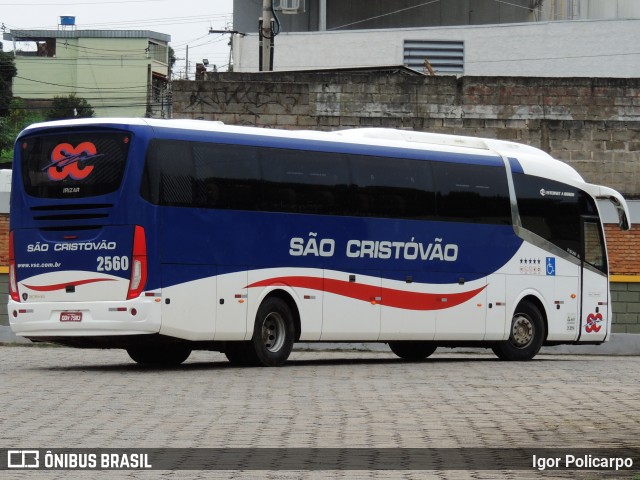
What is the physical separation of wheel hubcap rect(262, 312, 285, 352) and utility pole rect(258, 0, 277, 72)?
2232 centimetres

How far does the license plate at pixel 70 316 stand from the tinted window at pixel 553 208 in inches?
336

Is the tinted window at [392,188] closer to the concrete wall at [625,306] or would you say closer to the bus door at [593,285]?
the bus door at [593,285]

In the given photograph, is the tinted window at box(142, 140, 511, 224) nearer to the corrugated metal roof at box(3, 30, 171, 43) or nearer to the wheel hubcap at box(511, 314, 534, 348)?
the wheel hubcap at box(511, 314, 534, 348)

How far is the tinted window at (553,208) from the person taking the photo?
84.8 ft

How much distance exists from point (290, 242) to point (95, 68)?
93.9 metres

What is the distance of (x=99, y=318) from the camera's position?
2027 cm

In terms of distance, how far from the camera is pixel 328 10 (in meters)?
54.6

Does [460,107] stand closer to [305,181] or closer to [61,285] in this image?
[305,181]

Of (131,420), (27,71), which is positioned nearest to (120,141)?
(131,420)

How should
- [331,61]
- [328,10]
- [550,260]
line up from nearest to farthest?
[550,260] < [331,61] < [328,10]

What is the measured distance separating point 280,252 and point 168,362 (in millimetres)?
2676

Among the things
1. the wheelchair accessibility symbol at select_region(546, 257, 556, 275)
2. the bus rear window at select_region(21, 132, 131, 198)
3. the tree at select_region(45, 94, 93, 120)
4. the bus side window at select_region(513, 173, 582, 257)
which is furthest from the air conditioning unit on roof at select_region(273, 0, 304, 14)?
the tree at select_region(45, 94, 93, 120)

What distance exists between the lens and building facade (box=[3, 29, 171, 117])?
111m

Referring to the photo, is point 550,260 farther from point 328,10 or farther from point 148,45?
point 148,45
